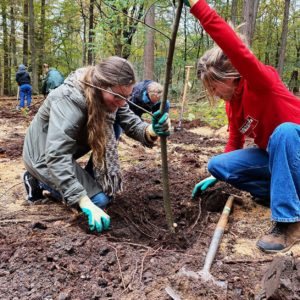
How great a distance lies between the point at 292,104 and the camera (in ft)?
6.79

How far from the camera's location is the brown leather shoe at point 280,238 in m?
1.99

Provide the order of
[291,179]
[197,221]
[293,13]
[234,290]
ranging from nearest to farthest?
[234,290] < [291,179] < [197,221] < [293,13]

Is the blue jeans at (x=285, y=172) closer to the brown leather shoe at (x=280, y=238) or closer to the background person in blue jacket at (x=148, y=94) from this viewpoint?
the brown leather shoe at (x=280, y=238)

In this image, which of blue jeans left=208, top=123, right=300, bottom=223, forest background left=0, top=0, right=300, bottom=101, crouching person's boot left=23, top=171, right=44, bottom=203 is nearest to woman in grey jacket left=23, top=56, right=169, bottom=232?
crouching person's boot left=23, top=171, right=44, bottom=203

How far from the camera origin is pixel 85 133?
253 cm

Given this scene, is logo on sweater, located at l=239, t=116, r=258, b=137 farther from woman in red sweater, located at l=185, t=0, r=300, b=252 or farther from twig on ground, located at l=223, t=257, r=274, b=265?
twig on ground, located at l=223, t=257, r=274, b=265

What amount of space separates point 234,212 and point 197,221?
12.6 inches

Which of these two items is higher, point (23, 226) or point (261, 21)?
point (261, 21)

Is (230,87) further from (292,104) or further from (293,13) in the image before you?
(293,13)

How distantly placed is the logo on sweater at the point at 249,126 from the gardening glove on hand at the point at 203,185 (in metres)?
0.62

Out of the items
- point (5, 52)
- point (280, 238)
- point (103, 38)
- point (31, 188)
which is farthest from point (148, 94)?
point (5, 52)

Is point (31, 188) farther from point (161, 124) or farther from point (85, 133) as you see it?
point (161, 124)

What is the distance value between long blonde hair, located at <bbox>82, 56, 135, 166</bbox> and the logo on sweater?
0.82 meters

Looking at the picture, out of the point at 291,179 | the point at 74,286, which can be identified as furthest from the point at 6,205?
the point at 291,179
